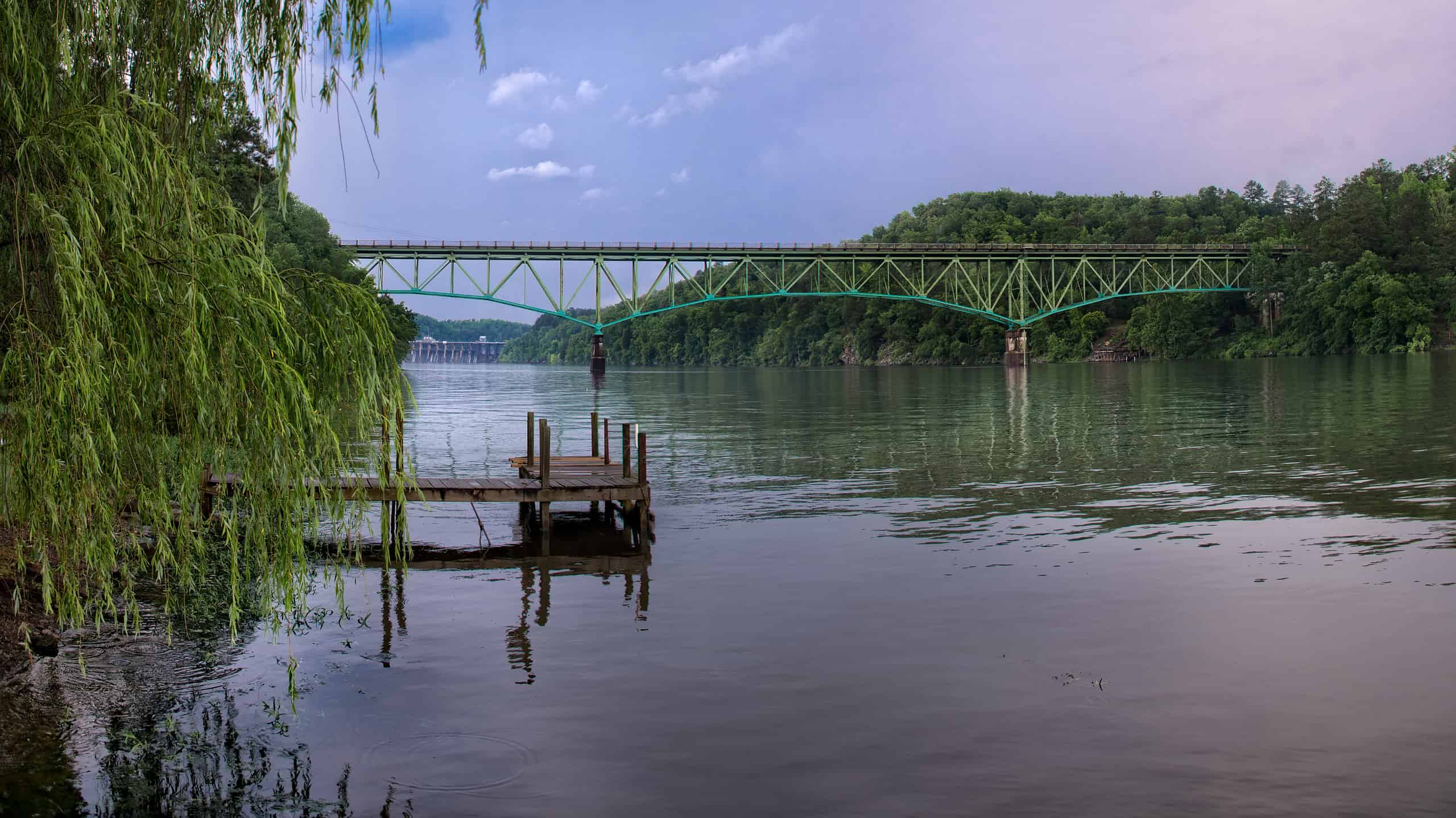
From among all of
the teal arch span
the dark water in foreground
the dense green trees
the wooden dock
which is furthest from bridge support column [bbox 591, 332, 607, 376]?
the wooden dock

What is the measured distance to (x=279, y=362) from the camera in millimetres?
7625

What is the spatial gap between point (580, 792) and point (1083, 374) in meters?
95.8

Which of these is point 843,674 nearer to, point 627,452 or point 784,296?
point 627,452

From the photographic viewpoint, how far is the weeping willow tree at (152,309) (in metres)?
7.18

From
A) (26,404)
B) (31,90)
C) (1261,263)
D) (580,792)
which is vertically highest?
(1261,263)

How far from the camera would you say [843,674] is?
11.4 meters

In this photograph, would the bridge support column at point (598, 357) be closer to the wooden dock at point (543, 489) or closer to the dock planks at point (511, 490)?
the wooden dock at point (543, 489)

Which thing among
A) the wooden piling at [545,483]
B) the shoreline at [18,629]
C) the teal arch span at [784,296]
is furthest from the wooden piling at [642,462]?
the teal arch span at [784,296]

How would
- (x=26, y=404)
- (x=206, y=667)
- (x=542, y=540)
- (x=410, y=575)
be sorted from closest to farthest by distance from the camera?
(x=26, y=404) → (x=206, y=667) → (x=410, y=575) → (x=542, y=540)

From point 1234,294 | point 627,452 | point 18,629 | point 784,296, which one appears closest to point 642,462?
point 627,452

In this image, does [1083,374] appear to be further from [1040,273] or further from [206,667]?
[206,667]

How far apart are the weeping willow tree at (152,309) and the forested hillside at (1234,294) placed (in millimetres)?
121385

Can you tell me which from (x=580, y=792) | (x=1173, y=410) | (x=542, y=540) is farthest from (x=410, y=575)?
(x=1173, y=410)

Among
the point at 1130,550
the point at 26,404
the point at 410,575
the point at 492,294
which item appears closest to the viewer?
the point at 26,404
